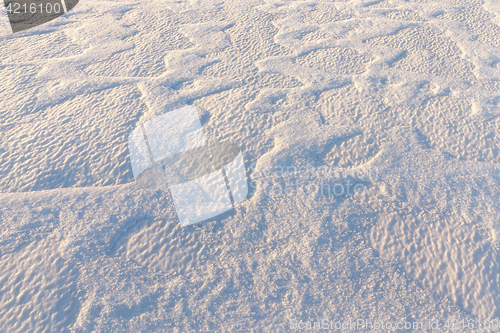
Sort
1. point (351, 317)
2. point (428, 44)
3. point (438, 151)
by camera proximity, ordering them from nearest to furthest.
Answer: point (351, 317)
point (438, 151)
point (428, 44)

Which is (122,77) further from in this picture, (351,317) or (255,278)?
(351,317)

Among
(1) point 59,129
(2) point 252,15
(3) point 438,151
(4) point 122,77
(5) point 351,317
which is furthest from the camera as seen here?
(2) point 252,15

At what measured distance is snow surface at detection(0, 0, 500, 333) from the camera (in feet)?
3.15

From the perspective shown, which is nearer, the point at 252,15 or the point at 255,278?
the point at 255,278

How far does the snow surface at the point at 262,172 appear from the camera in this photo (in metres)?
Result: 0.96

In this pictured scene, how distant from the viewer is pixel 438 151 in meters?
1.32

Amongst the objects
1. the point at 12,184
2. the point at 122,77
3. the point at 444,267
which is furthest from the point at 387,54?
the point at 12,184

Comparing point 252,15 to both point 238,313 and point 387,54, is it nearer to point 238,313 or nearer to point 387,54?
point 387,54

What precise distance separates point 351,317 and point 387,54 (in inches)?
52.2

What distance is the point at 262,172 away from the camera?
4.10ft

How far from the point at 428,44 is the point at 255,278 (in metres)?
1.52

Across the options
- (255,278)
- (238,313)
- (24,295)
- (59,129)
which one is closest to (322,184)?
(255,278)

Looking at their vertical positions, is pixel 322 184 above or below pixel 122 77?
below

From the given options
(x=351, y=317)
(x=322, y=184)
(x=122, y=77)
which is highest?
(x=122, y=77)
